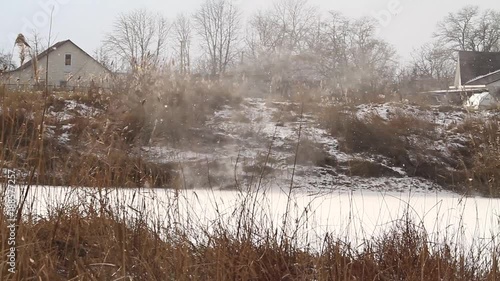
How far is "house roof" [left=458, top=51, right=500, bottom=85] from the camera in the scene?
28.6 m

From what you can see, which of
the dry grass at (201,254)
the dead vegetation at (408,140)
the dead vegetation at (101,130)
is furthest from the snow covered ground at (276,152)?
the dry grass at (201,254)

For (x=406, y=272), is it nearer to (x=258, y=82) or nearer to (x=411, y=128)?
(x=411, y=128)

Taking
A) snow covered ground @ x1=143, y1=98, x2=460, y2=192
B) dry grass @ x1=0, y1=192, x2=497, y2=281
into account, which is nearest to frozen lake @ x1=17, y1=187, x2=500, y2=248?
dry grass @ x1=0, y1=192, x2=497, y2=281

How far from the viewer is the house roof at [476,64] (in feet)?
93.8

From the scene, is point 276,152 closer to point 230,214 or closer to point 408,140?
point 408,140

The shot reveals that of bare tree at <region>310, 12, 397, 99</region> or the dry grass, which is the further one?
bare tree at <region>310, 12, 397, 99</region>

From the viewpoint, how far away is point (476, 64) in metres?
29.6

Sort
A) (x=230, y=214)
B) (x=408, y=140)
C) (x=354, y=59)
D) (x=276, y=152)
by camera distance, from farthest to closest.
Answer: (x=354, y=59), (x=408, y=140), (x=276, y=152), (x=230, y=214)

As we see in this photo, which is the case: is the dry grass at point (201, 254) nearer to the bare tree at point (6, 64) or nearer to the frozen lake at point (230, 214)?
the frozen lake at point (230, 214)

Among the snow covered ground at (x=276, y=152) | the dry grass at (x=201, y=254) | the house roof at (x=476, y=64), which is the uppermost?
the house roof at (x=476, y=64)

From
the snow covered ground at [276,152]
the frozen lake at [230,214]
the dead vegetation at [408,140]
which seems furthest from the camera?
the dead vegetation at [408,140]

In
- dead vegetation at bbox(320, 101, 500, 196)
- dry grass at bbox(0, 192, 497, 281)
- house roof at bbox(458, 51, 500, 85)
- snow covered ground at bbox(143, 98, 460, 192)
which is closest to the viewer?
dry grass at bbox(0, 192, 497, 281)

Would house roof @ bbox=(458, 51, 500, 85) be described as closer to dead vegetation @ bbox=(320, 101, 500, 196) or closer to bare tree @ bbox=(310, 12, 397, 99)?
bare tree @ bbox=(310, 12, 397, 99)

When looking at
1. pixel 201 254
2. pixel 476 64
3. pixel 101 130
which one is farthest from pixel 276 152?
pixel 476 64
